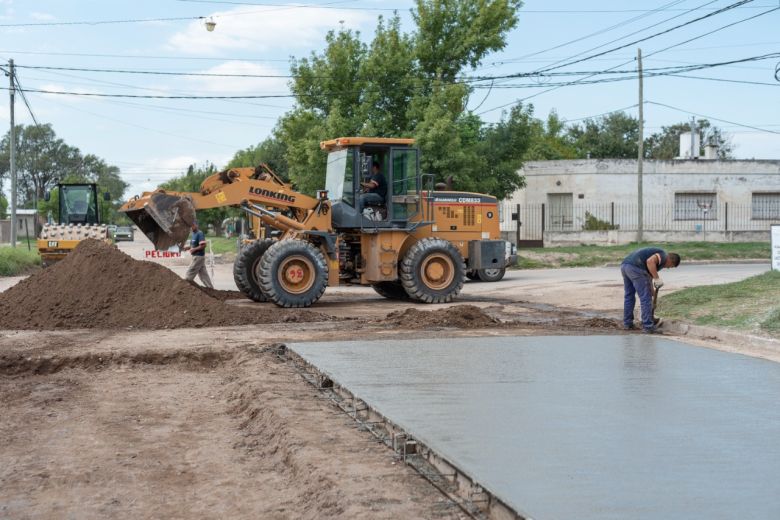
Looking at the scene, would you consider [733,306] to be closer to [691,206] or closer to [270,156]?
[691,206]

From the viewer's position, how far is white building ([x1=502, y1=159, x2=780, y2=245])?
45062mm

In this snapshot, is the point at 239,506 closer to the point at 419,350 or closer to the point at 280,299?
the point at 419,350

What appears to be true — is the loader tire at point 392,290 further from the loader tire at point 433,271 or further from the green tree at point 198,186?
the green tree at point 198,186

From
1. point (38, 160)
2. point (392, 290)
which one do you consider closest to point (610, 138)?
point (392, 290)

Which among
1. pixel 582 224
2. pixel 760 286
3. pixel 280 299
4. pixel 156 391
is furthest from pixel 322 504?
pixel 582 224

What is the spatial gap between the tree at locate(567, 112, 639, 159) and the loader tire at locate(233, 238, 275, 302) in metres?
61.5

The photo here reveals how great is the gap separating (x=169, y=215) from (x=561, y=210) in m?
31.2

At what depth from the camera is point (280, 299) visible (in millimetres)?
17844

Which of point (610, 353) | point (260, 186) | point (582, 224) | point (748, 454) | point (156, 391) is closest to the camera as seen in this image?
point (748, 454)

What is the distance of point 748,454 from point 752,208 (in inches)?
1712

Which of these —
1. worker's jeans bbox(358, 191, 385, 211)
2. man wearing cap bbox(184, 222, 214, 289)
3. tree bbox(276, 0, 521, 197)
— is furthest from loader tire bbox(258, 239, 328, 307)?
tree bbox(276, 0, 521, 197)

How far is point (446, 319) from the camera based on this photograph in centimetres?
1498

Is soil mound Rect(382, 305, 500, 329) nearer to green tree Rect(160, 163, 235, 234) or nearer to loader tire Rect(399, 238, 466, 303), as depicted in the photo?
loader tire Rect(399, 238, 466, 303)

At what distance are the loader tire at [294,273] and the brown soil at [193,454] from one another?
23.6ft
